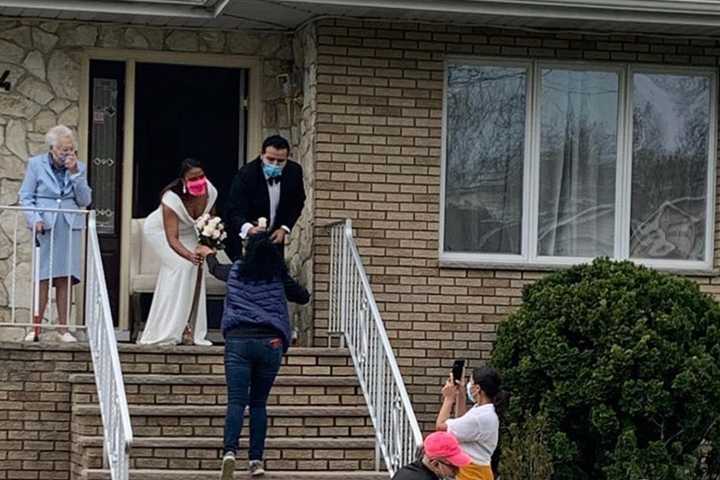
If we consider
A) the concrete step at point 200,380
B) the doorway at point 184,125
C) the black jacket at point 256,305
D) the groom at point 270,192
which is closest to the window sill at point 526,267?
the concrete step at point 200,380

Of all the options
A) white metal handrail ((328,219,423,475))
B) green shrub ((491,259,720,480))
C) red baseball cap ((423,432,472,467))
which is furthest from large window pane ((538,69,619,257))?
red baseball cap ((423,432,472,467))

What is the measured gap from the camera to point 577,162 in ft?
49.0

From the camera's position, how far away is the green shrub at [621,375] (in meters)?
12.9

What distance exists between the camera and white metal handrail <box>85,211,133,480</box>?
11269 millimetres

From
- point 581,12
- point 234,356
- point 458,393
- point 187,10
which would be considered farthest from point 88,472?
point 581,12

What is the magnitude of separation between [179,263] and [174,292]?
0.76 ft

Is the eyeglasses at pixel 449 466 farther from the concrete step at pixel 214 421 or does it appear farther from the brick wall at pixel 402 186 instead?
A: the brick wall at pixel 402 186

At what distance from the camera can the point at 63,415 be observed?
1309cm

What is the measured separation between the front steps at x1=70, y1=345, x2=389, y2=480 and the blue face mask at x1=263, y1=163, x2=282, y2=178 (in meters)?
1.42

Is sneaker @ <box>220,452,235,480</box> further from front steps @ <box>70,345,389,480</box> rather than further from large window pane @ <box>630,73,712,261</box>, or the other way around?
large window pane @ <box>630,73,712,261</box>

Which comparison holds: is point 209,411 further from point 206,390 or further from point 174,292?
point 174,292

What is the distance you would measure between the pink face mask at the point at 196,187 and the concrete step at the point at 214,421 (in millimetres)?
1765

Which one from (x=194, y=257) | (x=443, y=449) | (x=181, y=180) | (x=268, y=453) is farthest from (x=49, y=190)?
(x=443, y=449)

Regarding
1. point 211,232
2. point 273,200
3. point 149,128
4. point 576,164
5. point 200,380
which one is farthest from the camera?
point 149,128
